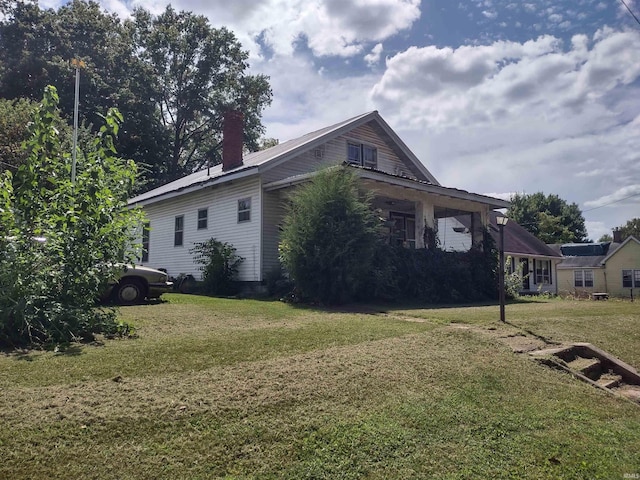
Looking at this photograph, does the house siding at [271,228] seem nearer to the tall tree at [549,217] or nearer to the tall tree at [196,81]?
the tall tree at [196,81]

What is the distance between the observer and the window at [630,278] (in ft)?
125

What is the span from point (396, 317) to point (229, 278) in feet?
25.2

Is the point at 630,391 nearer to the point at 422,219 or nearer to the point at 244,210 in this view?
the point at 422,219

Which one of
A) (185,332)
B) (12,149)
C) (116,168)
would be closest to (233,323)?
(185,332)

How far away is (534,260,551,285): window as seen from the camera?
103 feet

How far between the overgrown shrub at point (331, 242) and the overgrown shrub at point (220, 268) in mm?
4028

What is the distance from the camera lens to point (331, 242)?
11.8 meters

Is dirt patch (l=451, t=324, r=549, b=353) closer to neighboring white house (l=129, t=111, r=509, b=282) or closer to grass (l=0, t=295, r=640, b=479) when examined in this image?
grass (l=0, t=295, r=640, b=479)

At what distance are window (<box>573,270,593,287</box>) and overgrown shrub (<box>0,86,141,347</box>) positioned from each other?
41.5 meters

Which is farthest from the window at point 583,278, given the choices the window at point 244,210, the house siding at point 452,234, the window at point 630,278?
the window at point 244,210

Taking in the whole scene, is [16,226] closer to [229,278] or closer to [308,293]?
[308,293]

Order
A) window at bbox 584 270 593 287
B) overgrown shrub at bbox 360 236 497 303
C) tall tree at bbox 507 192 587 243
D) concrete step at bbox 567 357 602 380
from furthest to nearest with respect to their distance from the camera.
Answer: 1. tall tree at bbox 507 192 587 243
2. window at bbox 584 270 593 287
3. overgrown shrub at bbox 360 236 497 303
4. concrete step at bbox 567 357 602 380

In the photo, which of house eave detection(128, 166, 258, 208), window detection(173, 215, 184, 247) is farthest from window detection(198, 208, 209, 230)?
window detection(173, 215, 184, 247)

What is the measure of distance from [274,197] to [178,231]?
5.83m
